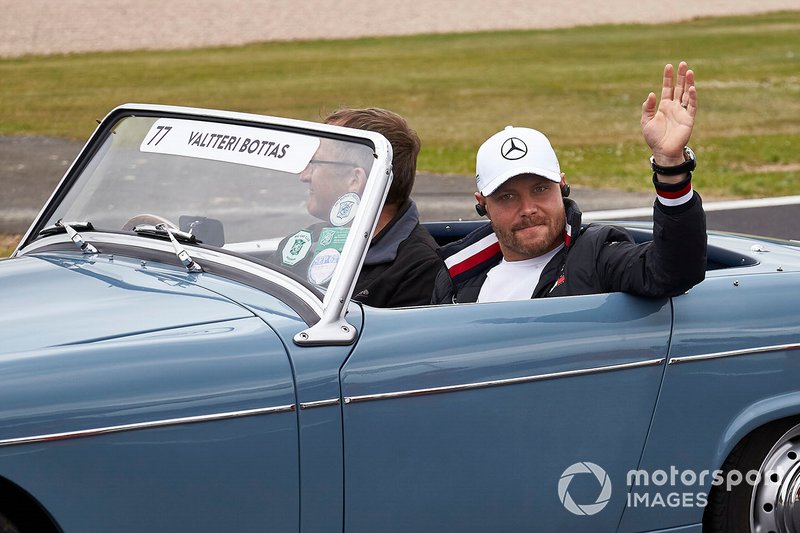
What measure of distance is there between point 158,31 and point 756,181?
2797 centimetres

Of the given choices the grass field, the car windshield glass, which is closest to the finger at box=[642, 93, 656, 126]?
the car windshield glass

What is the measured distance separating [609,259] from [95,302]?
147 centimetres

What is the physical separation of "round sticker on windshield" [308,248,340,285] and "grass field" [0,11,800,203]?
761 centimetres

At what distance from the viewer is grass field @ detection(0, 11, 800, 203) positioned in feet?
50.6

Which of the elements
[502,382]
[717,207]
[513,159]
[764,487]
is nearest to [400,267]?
[513,159]

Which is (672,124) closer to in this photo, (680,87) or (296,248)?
(680,87)

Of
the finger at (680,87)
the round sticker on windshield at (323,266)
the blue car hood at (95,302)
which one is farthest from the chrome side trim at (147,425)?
the finger at (680,87)

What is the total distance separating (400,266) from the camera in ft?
12.9

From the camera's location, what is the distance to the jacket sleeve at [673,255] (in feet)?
10.9

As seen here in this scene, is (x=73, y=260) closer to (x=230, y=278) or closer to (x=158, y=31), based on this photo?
(x=230, y=278)

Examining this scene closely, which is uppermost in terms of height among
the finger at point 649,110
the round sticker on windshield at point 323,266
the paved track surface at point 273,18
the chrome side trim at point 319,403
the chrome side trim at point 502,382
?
the paved track surface at point 273,18

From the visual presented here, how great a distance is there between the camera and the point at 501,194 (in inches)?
148

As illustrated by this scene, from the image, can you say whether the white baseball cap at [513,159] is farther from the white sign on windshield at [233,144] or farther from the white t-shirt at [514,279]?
the white sign on windshield at [233,144]

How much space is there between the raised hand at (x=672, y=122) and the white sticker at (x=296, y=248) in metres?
0.98
